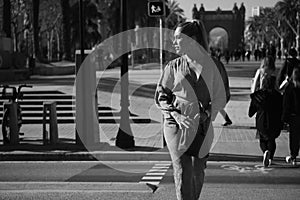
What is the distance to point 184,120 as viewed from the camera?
18.4 ft

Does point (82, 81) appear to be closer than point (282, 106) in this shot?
No

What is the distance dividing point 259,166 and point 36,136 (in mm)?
6470

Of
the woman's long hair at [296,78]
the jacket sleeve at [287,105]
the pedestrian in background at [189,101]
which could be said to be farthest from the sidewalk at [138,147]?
the pedestrian in background at [189,101]

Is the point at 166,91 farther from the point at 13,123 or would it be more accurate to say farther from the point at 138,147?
the point at 13,123

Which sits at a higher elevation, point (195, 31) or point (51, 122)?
point (195, 31)

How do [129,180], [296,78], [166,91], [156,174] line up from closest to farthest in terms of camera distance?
[166,91] → [129,180] → [156,174] → [296,78]

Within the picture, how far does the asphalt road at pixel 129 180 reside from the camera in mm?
8336

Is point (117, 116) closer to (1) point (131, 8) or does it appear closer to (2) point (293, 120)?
(2) point (293, 120)

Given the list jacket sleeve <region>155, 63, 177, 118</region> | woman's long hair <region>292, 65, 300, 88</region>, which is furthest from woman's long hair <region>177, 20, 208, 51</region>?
woman's long hair <region>292, 65, 300, 88</region>

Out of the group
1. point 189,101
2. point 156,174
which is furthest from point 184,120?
point 156,174

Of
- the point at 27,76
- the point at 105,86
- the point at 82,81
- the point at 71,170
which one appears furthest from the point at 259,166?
the point at 27,76

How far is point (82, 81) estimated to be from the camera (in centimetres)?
1315

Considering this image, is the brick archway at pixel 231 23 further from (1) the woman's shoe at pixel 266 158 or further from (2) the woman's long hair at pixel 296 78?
(1) the woman's shoe at pixel 266 158

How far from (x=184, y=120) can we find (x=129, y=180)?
164 inches
